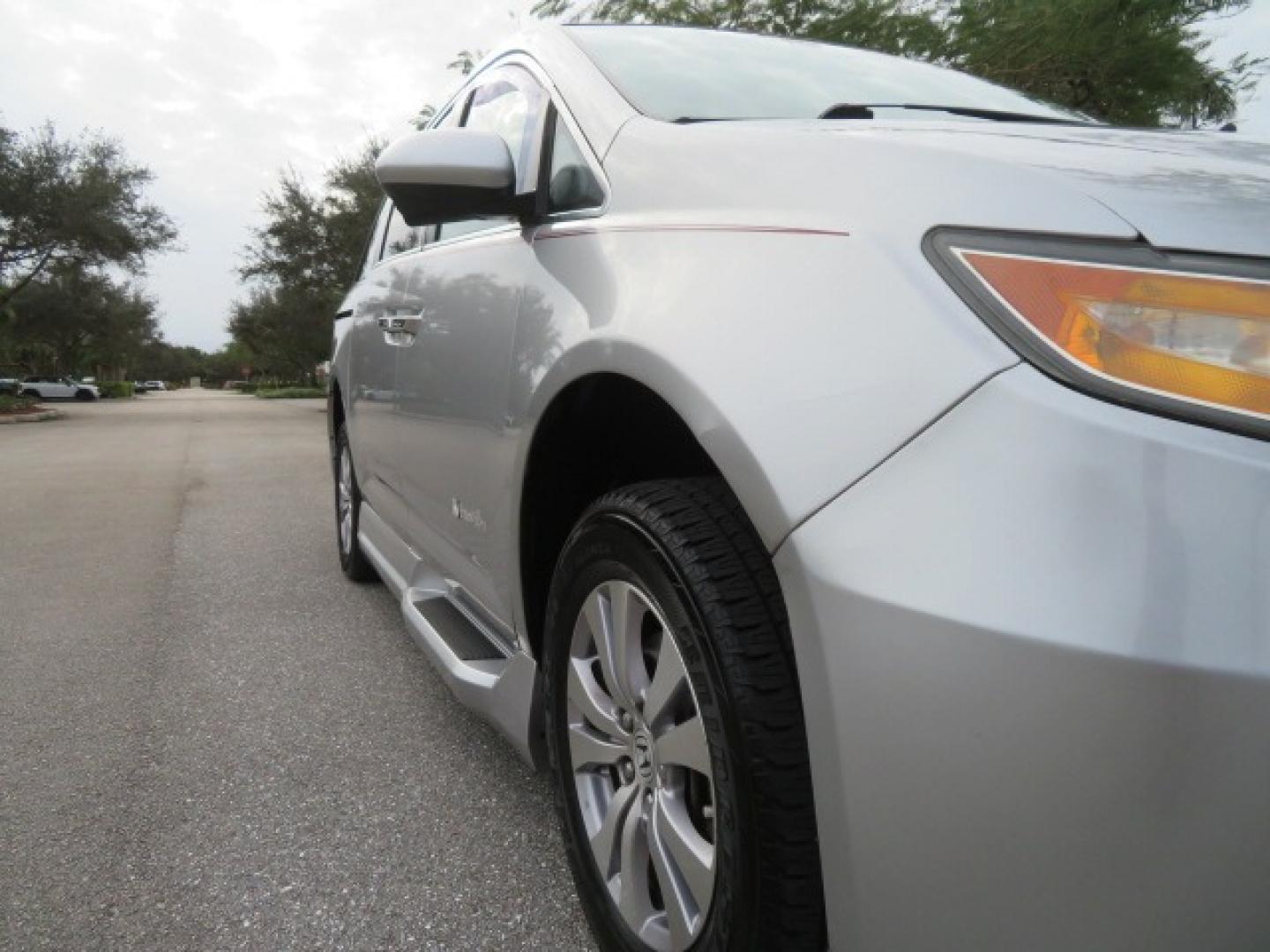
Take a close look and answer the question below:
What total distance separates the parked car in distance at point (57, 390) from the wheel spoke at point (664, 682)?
5625 centimetres

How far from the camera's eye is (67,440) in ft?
48.8

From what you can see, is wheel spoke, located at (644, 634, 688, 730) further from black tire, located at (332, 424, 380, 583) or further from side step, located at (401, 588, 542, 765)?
black tire, located at (332, 424, 380, 583)

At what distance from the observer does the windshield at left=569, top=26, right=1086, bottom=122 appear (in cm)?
180

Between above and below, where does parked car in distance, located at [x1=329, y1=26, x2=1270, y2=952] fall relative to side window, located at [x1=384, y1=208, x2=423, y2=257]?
below

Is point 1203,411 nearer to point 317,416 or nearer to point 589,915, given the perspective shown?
point 589,915

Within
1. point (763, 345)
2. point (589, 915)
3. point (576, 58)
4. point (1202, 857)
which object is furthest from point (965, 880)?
point (576, 58)

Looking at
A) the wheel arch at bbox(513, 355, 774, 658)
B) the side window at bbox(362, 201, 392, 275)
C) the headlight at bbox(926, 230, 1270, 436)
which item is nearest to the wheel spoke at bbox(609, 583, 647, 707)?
the wheel arch at bbox(513, 355, 774, 658)

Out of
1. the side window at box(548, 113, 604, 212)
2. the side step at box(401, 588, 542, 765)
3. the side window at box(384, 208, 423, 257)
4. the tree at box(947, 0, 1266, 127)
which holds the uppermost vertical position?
the tree at box(947, 0, 1266, 127)

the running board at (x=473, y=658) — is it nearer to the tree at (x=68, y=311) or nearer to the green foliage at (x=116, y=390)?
the tree at (x=68, y=311)

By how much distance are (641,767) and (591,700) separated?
151 mm

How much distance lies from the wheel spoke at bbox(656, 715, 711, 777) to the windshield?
3.48 feet

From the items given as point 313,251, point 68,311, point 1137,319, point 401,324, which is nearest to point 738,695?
point 1137,319

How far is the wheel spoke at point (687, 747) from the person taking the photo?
3.91 feet

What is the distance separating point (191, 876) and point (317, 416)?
2158 centimetres
